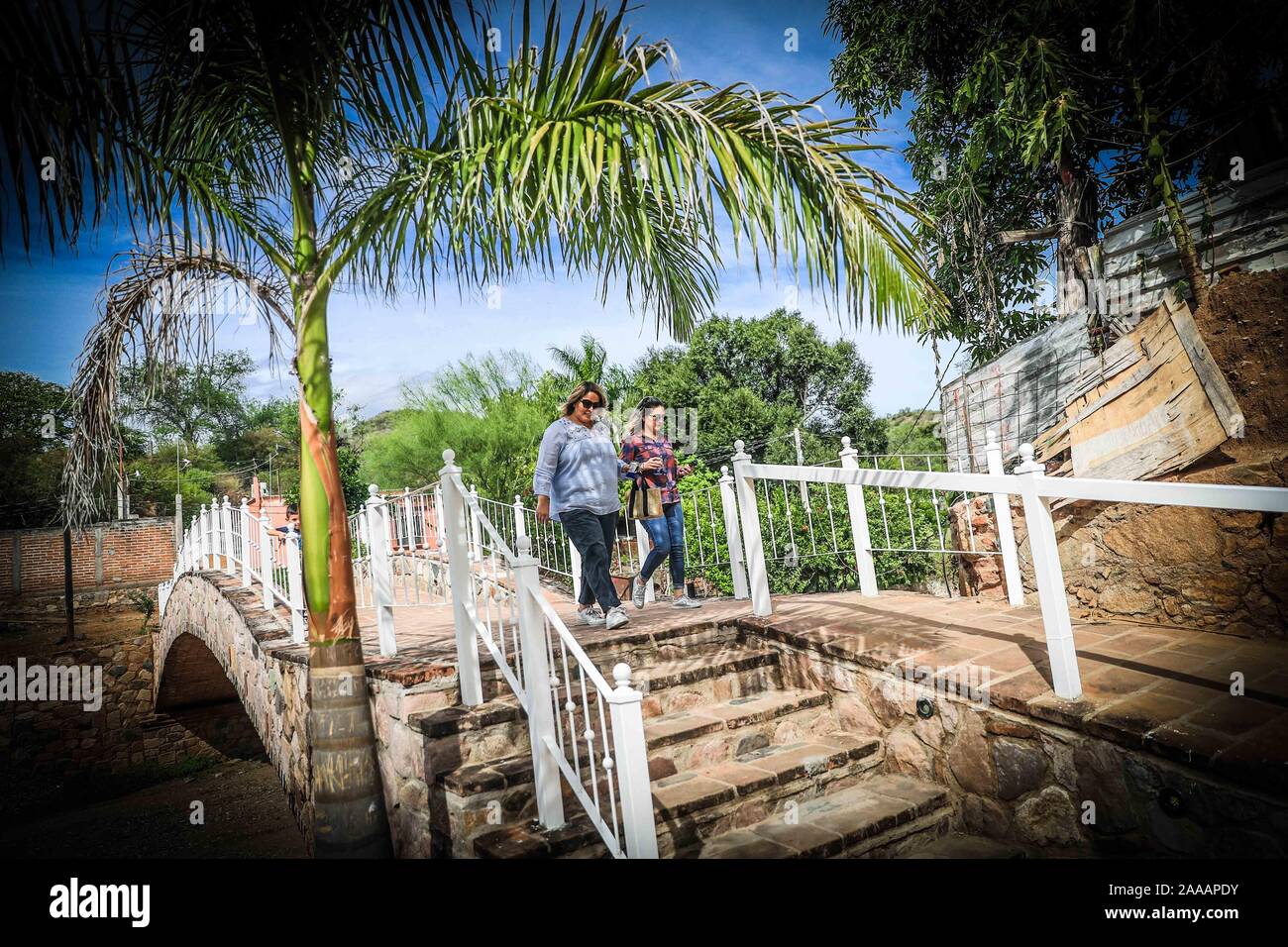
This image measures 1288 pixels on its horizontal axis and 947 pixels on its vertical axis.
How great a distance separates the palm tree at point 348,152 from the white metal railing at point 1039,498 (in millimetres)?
843

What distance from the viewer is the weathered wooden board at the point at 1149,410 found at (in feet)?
12.2

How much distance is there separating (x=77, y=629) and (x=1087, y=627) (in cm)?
1433

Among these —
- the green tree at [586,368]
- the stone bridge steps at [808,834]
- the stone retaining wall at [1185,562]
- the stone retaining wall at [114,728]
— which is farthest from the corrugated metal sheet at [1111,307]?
the stone retaining wall at [114,728]

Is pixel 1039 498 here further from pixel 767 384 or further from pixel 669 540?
pixel 767 384

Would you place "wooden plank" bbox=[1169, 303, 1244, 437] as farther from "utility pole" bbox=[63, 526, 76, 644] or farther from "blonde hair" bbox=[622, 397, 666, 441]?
"utility pole" bbox=[63, 526, 76, 644]

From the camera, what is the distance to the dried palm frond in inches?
115

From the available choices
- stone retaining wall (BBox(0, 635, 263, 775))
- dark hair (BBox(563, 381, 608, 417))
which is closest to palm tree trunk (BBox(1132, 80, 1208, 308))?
dark hair (BBox(563, 381, 608, 417))

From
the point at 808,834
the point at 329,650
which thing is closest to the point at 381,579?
the point at 329,650

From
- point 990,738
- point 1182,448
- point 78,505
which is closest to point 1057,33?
point 1182,448

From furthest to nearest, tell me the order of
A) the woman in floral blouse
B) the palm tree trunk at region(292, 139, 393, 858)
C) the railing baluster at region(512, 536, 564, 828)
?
the woman in floral blouse < the railing baluster at region(512, 536, 564, 828) < the palm tree trunk at region(292, 139, 393, 858)

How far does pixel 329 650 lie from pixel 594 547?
1.55 m

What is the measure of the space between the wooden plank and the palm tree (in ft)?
6.48

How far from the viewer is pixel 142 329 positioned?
9.95 feet
